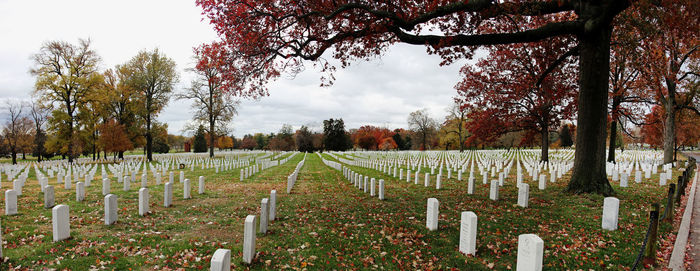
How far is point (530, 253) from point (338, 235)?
136 inches

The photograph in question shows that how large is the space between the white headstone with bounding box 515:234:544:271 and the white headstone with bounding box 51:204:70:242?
7111mm

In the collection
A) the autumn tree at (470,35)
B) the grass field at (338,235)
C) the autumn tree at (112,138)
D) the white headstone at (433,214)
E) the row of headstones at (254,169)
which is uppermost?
the autumn tree at (470,35)

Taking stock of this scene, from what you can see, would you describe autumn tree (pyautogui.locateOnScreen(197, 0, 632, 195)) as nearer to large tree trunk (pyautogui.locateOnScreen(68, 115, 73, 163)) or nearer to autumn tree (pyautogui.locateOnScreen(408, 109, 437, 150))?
large tree trunk (pyautogui.locateOnScreen(68, 115, 73, 163))

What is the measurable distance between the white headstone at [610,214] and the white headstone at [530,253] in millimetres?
3400

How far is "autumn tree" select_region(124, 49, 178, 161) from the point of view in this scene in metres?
34.7

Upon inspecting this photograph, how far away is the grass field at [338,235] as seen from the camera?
4.71 meters

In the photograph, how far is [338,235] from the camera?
20.0 ft

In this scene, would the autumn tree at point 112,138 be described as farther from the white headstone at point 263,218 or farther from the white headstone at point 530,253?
the white headstone at point 530,253

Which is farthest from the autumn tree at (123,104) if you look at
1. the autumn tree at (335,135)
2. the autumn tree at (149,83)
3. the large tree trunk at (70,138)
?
the autumn tree at (335,135)

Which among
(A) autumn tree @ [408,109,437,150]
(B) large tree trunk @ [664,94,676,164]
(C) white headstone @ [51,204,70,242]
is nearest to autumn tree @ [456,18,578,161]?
(B) large tree trunk @ [664,94,676,164]

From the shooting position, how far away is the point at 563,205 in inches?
308

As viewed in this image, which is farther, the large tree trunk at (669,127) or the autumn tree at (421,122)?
the autumn tree at (421,122)

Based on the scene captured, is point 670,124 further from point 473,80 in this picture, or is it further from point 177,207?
point 177,207

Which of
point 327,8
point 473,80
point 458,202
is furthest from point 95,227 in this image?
point 473,80
